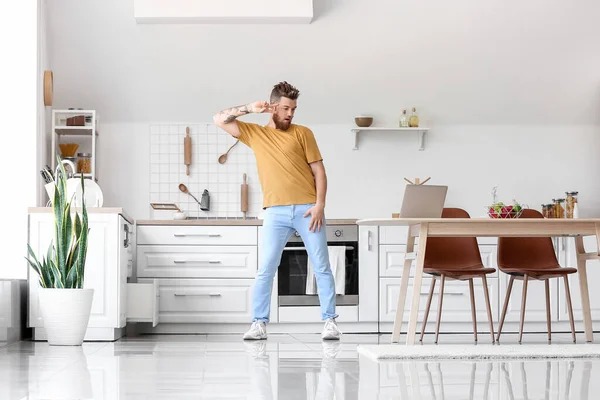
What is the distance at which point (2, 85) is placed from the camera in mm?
5359

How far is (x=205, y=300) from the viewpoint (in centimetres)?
577

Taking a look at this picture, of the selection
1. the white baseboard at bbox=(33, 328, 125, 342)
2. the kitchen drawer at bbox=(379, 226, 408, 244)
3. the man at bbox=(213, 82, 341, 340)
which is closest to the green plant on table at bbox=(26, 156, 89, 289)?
the white baseboard at bbox=(33, 328, 125, 342)

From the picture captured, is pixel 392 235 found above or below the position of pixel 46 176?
below

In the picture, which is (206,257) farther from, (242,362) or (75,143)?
(242,362)

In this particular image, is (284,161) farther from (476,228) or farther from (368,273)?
(368,273)

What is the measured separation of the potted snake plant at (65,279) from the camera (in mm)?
4418

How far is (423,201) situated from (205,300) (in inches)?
Answer: 80.8

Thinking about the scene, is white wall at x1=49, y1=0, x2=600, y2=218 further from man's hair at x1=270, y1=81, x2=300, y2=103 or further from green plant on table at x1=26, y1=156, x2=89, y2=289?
green plant on table at x1=26, y1=156, x2=89, y2=289

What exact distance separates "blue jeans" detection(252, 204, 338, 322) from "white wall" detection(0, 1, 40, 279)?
5.73 ft

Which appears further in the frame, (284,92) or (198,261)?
(198,261)

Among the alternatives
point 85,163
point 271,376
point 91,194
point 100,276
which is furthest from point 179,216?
point 271,376

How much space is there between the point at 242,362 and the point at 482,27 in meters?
3.57

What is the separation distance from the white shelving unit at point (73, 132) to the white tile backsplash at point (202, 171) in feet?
1.61

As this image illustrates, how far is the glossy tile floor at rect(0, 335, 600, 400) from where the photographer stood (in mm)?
2428
